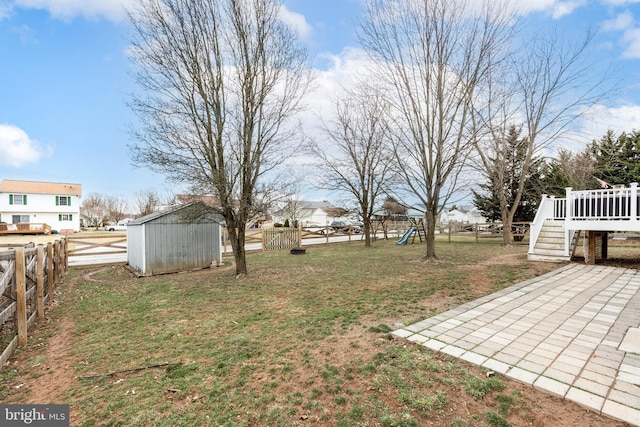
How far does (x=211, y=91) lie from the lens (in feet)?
24.2

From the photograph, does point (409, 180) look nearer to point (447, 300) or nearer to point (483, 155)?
point (447, 300)

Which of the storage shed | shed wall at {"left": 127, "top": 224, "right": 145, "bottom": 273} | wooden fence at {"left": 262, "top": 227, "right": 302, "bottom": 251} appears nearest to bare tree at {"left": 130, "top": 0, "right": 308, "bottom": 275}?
the storage shed

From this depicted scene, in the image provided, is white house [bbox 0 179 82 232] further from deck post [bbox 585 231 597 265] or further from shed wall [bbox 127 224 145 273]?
deck post [bbox 585 231 597 265]

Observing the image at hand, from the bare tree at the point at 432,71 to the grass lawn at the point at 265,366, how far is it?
4225 millimetres

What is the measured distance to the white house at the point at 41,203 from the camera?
3009 cm

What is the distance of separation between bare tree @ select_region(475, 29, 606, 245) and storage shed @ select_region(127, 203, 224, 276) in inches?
443

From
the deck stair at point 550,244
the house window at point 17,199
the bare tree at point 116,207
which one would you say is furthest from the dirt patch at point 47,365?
the bare tree at point 116,207

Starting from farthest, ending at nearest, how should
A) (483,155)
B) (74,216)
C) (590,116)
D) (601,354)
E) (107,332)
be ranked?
(74,216) < (483,155) < (590,116) < (107,332) < (601,354)

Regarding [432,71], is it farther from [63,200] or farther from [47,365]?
[63,200]

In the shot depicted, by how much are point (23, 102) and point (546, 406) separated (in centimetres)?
1519

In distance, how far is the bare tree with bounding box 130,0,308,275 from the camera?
7.19 m

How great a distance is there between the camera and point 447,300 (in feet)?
17.0

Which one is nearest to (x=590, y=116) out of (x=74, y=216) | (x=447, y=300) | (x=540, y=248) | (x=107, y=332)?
(x=540, y=248)

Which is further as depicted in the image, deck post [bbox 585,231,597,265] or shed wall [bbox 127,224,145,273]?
shed wall [bbox 127,224,145,273]
